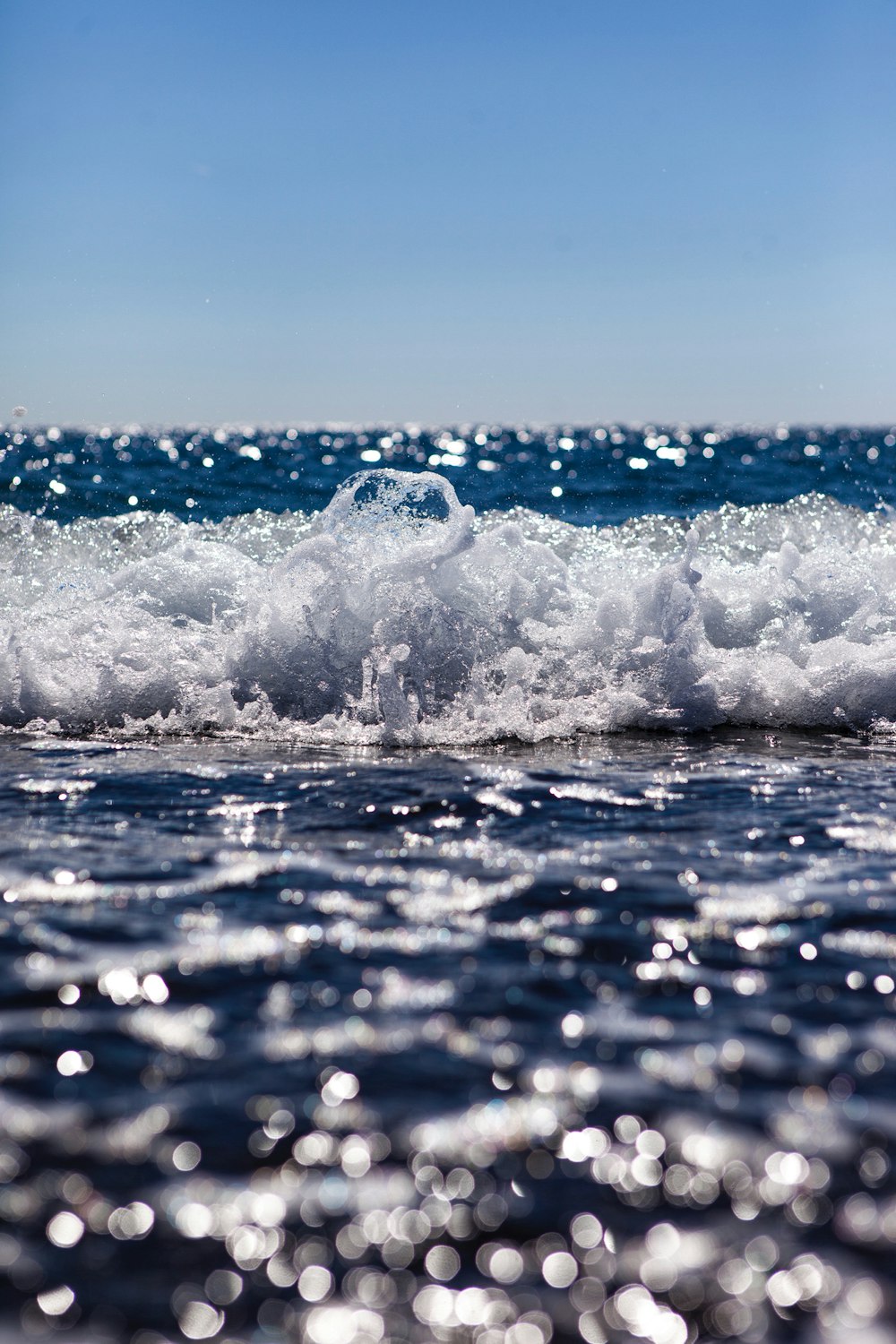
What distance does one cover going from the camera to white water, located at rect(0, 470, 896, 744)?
734 centimetres

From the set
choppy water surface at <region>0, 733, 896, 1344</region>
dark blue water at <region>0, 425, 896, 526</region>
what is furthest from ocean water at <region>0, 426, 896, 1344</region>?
dark blue water at <region>0, 425, 896, 526</region>

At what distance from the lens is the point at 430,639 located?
782 cm

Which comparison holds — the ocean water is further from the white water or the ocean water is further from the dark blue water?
the dark blue water

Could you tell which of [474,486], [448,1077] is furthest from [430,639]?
[474,486]

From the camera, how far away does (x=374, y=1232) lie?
2236 millimetres

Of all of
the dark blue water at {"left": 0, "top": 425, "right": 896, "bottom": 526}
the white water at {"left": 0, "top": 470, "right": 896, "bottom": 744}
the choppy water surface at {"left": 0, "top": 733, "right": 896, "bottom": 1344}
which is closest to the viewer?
the choppy water surface at {"left": 0, "top": 733, "right": 896, "bottom": 1344}

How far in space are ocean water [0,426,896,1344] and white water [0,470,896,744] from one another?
0.03 metres

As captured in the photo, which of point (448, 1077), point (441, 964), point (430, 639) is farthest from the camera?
point (430, 639)

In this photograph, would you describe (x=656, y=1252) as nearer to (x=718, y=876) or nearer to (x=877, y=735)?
(x=718, y=876)

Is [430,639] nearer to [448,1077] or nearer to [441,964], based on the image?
[441,964]

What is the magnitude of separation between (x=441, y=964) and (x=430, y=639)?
4.57m

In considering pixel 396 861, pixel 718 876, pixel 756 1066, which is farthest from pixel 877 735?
pixel 756 1066

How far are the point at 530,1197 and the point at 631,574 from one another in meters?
7.58

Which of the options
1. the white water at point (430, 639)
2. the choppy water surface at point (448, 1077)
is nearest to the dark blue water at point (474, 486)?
the white water at point (430, 639)
